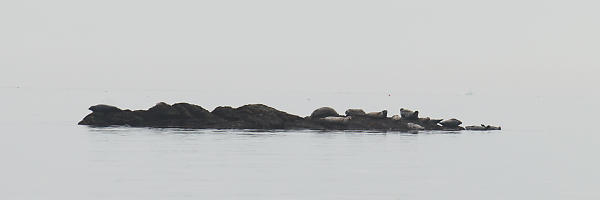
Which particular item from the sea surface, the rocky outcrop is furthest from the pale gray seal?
the sea surface

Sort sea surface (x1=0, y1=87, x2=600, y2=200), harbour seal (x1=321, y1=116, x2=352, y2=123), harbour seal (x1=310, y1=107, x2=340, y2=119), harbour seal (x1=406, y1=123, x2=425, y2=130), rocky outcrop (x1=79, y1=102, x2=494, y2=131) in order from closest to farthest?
sea surface (x1=0, y1=87, x2=600, y2=200) → rocky outcrop (x1=79, y1=102, x2=494, y2=131) → harbour seal (x1=321, y1=116, x2=352, y2=123) → harbour seal (x1=406, y1=123, x2=425, y2=130) → harbour seal (x1=310, y1=107, x2=340, y2=119)

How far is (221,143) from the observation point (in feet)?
168

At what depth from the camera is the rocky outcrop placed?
65.0 metres

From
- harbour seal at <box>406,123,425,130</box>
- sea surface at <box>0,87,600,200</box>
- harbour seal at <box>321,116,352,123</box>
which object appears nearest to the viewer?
sea surface at <box>0,87,600,200</box>

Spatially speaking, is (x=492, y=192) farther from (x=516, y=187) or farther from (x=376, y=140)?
Answer: (x=376, y=140)

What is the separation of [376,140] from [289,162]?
52.2ft

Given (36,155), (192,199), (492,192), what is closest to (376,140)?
(36,155)

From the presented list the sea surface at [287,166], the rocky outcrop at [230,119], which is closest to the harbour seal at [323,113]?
the rocky outcrop at [230,119]

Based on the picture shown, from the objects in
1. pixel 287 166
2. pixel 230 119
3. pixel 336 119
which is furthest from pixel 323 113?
pixel 287 166

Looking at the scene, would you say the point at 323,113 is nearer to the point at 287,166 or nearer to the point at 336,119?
the point at 336,119

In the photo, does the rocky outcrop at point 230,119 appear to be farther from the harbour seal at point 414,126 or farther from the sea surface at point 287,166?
the sea surface at point 287,166

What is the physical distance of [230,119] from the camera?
65812mm

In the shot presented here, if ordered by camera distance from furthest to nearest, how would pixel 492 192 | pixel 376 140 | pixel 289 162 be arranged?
pixel 376 140, pixel 289 162, pixel 492 192

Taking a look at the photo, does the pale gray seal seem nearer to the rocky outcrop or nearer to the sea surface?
the rocky outcrop
